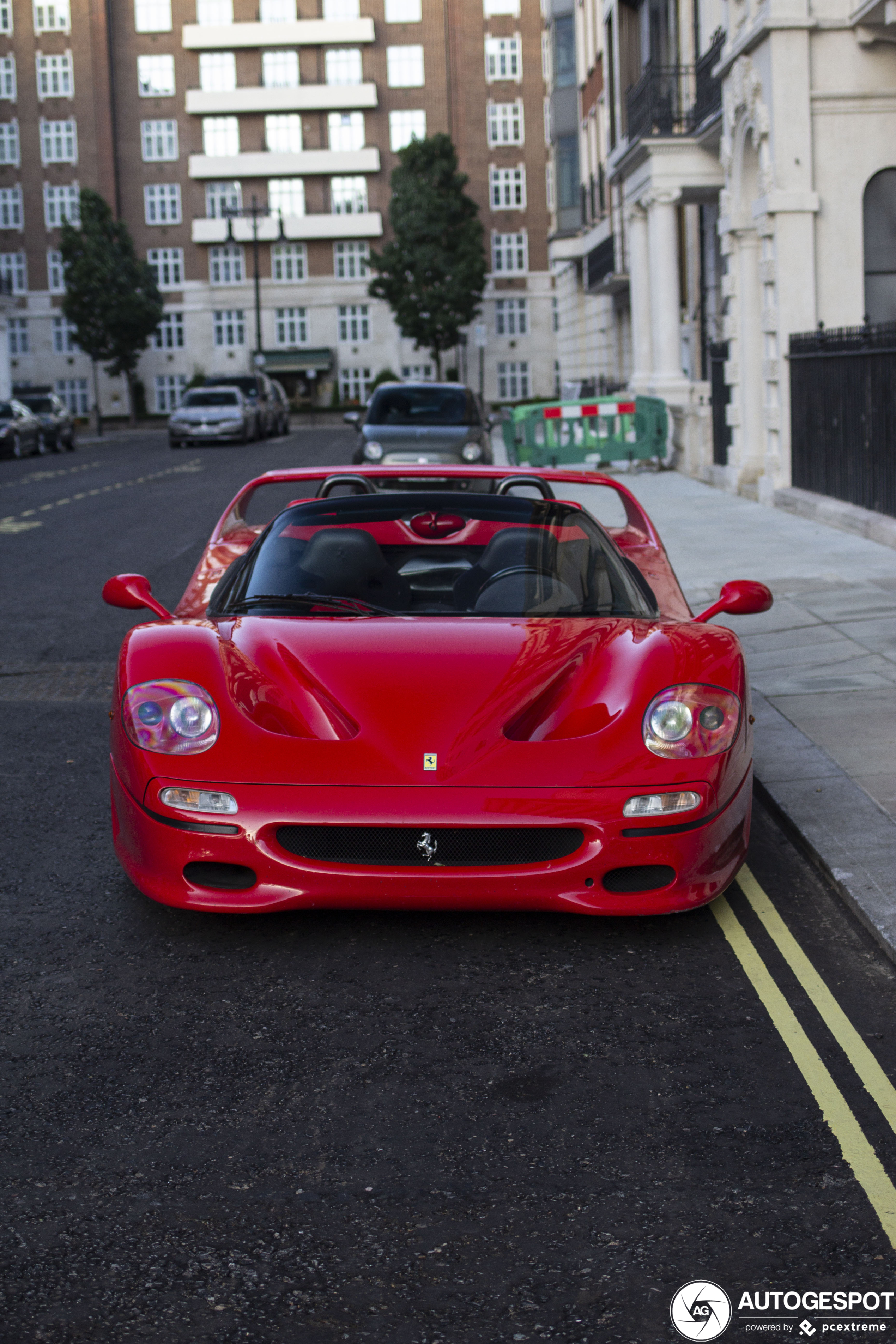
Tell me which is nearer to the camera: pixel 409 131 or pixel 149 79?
pixel 149 79

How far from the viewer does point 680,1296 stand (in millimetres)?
2615

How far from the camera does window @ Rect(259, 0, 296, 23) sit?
79062mm

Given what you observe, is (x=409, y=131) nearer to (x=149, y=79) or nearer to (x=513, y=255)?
(x=513, y=255)

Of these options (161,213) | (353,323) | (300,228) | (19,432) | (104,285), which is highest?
(161,213)

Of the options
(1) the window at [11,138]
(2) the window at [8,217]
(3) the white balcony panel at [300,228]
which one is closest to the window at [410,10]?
(3) the white balcony panel at [300,228]

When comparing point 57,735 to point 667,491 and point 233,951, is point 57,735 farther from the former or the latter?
point 667,491

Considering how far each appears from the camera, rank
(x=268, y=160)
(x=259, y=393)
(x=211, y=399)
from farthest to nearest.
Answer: (x=268, y=160)
(x=259, y=393)
(x=211, y=399)

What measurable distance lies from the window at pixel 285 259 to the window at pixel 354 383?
216 inches

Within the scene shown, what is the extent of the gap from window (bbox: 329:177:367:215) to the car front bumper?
7979 cm

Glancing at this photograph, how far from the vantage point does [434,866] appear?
14.1ft

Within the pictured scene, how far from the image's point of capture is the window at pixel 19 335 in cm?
8125

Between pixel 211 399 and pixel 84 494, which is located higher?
pixel 211 399

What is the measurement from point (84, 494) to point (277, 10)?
6240 centimetres

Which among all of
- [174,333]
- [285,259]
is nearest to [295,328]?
[285,259]
